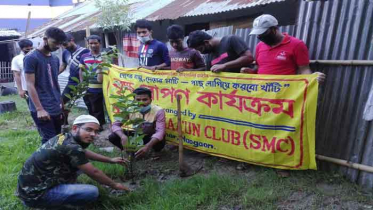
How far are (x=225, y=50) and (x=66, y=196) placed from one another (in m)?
2.32

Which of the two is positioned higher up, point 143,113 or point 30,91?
point 30,91

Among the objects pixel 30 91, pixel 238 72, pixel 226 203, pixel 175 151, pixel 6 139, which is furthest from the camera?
pixel 6 139

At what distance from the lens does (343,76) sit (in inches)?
132

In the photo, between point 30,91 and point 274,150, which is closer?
point 274,150

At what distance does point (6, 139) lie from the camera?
6.24m

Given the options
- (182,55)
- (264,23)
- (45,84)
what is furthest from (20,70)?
(264,23)

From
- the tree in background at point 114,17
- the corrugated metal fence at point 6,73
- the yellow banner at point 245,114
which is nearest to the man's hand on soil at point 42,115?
the yellow banner at point 245,114

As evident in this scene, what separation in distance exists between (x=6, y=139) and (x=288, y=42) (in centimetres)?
541

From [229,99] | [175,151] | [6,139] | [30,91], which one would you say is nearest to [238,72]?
[229,99]

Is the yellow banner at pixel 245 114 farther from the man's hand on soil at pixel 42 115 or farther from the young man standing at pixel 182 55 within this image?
the man's hand on soil at pixel 42 115

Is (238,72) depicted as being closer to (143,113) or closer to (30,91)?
(143,113)

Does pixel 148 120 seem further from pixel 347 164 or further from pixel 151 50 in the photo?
pixel 347 164

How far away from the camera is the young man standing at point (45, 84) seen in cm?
374

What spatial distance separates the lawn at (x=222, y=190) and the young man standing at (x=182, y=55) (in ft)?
4.04
